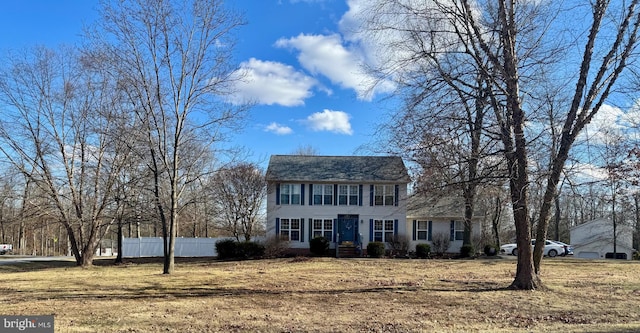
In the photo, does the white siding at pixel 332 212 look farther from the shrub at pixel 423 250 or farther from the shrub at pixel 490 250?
the shrub at pixel 490 250

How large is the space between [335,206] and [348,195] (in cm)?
105

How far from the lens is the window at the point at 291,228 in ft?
92.4

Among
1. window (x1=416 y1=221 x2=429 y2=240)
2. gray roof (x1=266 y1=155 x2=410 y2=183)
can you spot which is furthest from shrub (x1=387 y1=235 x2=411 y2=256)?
gray roof (x1=266 y1=155 x2=410 y2=183)

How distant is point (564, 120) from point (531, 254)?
3.40 meters

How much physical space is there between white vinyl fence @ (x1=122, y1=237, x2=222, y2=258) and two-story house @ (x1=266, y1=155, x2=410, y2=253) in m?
4.98

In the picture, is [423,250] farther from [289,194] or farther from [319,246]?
[289,194]

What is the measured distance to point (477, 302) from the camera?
32.2 ft

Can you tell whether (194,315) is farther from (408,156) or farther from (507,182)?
(507,182)

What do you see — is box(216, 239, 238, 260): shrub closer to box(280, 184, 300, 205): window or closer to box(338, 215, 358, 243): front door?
box(280, 184, 300, 205): window

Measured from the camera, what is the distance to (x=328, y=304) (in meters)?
9.56

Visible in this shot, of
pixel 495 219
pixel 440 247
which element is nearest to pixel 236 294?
pixel 440 247

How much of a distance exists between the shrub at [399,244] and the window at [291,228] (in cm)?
558

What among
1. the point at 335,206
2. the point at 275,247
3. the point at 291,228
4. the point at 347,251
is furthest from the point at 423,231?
the point at 275,247

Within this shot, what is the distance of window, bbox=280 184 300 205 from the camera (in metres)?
28.4
